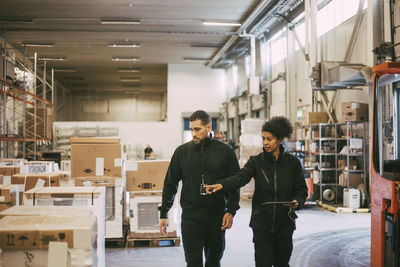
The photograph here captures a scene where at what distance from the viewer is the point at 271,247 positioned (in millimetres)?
3213

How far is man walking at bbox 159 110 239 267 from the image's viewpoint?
3.25 metres

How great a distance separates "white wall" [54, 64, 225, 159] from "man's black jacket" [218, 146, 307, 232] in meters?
18.5

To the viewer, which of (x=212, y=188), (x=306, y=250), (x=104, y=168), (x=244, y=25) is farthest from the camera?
(x=244, y=25)

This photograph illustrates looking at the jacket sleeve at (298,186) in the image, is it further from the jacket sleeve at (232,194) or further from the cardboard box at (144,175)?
the cardboard box at (144,175)

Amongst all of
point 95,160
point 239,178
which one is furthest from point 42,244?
point 95,160

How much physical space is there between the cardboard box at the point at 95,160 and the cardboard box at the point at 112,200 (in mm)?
105

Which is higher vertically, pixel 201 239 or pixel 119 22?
pixel 119 22

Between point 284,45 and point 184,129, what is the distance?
973 cm

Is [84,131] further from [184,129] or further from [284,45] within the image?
[284,45]

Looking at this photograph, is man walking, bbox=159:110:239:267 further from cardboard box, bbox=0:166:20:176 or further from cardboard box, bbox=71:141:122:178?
cardboard box, bbox=0:166:20:176

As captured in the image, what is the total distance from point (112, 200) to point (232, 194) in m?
3.47

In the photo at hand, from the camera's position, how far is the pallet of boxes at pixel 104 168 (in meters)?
6.30

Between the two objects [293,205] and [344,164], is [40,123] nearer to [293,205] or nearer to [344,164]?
[344,164]

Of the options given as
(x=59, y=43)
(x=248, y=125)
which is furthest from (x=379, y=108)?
(x=59, y=43)
